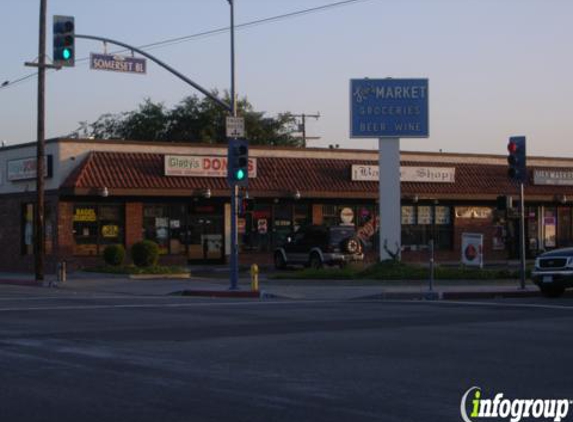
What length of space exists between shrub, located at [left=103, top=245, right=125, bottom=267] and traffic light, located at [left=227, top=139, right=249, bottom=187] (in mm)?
11916

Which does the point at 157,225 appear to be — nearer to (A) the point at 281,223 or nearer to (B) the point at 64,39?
A: (A) the point at 281,223

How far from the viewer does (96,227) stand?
1711 inches

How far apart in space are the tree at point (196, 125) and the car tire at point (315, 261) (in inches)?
1649

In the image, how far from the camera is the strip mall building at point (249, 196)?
1688 inches

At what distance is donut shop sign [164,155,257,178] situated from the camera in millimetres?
44281

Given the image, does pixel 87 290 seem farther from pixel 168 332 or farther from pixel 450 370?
pixel 450 370

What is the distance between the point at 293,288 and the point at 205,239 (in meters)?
14.7

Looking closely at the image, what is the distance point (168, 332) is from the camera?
18219 millimetres

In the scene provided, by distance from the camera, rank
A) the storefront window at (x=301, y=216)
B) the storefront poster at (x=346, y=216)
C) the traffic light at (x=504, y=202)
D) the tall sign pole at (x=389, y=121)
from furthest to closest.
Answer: the storefront poster at (x=346, y=216) < the storefront window at (x=301, y=216) < the tall sign pole at (x=389, y=121) < the traffic light at (x=504, y=202)

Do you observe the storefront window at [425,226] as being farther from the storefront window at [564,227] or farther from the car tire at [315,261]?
the car tire at [315,261]

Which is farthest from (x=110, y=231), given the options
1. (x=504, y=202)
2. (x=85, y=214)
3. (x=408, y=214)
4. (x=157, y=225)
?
(x=504, y=202)

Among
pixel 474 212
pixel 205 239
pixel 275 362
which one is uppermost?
pixel 474 212

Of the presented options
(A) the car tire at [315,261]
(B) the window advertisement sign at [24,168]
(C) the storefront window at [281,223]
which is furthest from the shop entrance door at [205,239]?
(B) the window advertisement sign at [24,168]

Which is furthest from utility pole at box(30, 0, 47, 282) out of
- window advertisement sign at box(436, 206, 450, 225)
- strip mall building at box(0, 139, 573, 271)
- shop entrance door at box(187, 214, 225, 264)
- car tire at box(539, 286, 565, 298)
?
window advertisement sign at box(436, 206, 450, 225)
